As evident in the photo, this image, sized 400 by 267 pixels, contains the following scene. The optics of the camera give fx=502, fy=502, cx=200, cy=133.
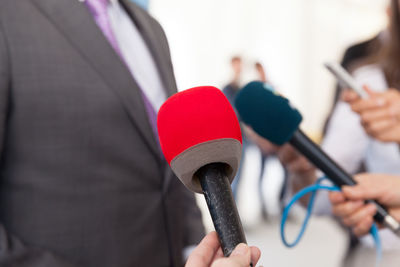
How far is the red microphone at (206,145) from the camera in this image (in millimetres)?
331

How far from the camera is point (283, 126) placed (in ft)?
1.87

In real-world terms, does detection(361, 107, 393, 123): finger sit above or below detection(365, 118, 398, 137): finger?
above

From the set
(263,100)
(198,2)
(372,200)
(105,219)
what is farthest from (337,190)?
(198,2)

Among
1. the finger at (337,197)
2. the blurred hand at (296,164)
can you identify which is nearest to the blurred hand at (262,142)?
the blurred hand at (296,164)

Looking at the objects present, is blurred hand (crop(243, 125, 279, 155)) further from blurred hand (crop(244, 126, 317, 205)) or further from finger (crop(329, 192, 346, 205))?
finger (crop(329, 192, 346, 205))

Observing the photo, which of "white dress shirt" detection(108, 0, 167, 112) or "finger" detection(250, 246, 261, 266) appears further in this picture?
"white dress shirt" detection(108, 0, 167, 112)

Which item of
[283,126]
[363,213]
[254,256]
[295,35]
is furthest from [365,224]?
[295,35]

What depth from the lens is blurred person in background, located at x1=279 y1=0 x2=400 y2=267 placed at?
857 millimetres

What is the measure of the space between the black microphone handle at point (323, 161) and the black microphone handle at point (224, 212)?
0.25 metres

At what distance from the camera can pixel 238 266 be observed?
305 millimetres

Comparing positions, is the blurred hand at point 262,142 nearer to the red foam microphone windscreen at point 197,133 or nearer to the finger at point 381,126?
the finger at point 381,126

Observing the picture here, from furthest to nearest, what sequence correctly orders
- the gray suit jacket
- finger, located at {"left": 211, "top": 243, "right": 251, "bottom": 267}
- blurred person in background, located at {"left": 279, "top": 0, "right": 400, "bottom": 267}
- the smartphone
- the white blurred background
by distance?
the white blurred background < blurred person in background, located at {"left": 279, "top": 0, "right": 400, "bottom": 267} < the smartphone < the gray suit jacket < finger, located at {"left": 211, "top": 243, "right": 251, "bottom": 267}

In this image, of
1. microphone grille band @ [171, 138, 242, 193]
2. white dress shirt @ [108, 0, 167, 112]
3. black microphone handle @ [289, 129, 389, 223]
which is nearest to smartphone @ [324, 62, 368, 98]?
black microphone handle @ [289, 129, 389, 223]

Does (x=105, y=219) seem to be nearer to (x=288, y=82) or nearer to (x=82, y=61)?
(x=82, y=61)
